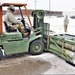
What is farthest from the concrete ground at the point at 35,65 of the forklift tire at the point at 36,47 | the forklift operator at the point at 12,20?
the forklift operator at the point at 12,20

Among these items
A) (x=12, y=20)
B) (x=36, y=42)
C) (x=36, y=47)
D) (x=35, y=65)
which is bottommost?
(x=35, y=65)

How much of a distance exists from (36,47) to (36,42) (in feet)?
0.66

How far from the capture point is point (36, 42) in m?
7.39

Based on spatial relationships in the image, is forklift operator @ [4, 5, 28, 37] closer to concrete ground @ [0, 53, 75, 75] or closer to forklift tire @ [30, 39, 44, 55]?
forklift tire @ [30, 39, 44, 55]

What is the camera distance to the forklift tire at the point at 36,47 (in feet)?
24.1

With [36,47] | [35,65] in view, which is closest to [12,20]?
[36,47]

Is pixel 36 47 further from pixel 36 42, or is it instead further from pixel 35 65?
pixel 35 65

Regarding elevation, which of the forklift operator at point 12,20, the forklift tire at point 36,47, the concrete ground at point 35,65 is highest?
the forklift operator at point 12,20

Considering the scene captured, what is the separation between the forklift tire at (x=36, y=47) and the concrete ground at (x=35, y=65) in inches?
7.2

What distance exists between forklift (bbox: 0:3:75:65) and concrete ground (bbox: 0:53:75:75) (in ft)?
0.79

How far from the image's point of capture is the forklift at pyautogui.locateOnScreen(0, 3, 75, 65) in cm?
666

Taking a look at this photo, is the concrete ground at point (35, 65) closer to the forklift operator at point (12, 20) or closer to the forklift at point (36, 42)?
the forklift at point (36, 42)

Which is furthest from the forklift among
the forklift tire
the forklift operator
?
the forklift operator

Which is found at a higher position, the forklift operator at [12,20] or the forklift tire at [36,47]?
the forklift operator at [12,20]
